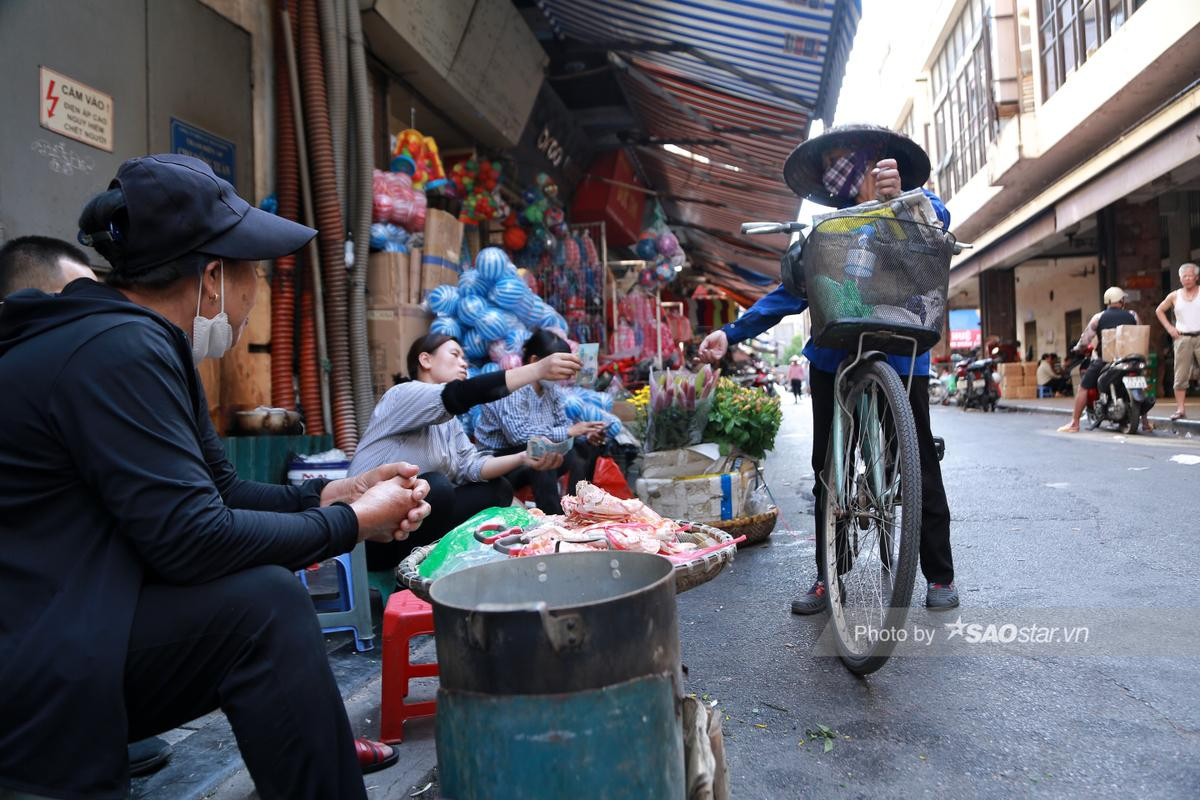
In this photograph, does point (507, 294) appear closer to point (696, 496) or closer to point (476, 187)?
point (476, 187)

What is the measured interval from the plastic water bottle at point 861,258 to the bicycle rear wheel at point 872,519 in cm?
32

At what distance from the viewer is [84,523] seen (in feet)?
4.42

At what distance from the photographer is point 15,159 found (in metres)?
3.35

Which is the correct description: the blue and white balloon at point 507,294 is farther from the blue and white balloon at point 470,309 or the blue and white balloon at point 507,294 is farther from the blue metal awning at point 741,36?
the blue metal awning at point 741,36

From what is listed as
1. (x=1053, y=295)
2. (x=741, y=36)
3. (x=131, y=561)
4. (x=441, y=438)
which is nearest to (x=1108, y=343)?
(x=741, y=36)

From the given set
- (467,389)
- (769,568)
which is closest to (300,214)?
(467,389)

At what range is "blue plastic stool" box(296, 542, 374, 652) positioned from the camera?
9.99 feet

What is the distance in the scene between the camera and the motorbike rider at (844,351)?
3004 mm

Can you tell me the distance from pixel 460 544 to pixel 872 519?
144 cm

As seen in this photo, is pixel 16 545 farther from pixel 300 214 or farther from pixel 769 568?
pixel 300 214

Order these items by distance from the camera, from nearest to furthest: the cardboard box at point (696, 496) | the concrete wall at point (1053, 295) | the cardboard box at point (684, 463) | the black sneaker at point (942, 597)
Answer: the black sneaker at point (942, 597) → the cardboard box at point (696, 496) → the cardboard box at point (684, 463) → the concrete wall at point (1053, 295)

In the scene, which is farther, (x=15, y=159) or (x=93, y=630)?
(x=15, y=159)

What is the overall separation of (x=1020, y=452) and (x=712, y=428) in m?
5.04

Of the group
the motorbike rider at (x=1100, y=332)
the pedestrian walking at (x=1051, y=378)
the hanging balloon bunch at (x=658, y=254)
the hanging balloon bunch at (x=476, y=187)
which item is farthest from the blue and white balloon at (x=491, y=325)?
the pedestrian walking at (x=1051, y=378)
